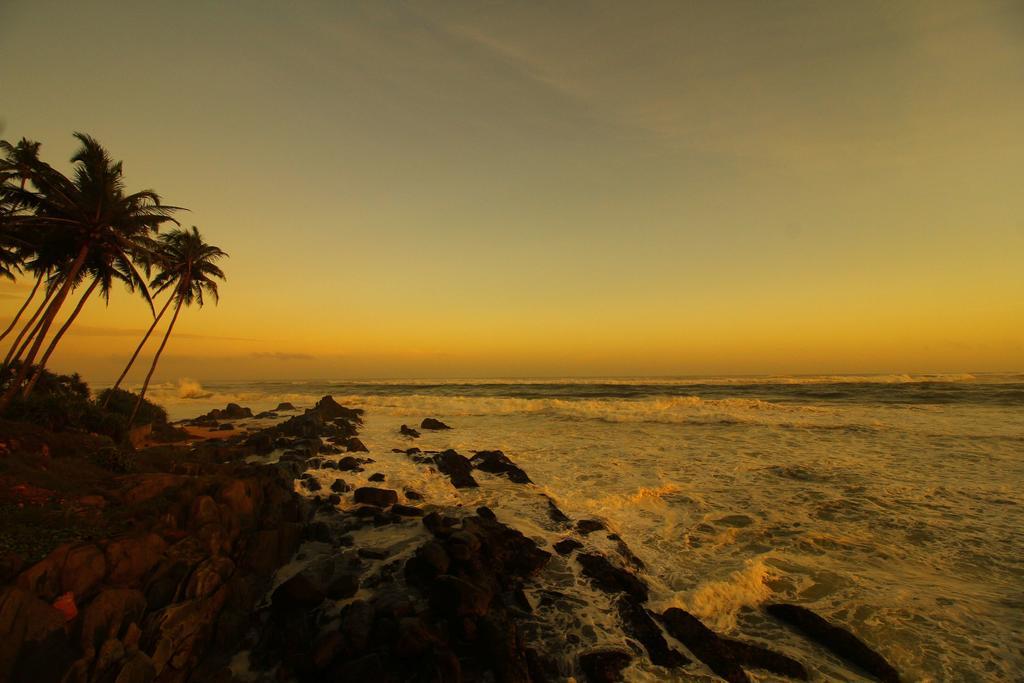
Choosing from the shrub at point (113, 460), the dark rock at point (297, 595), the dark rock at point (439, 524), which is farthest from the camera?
the shrub at point (113, 460)

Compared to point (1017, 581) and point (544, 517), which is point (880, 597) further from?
point (544, 517)

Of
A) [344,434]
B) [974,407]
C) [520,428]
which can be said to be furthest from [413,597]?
[974,407]

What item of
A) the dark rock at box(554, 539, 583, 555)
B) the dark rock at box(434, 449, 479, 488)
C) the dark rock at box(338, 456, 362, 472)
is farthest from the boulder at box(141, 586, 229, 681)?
the dark rock at box(338, 456, 362, 472)

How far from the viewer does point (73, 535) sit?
21.2 ft

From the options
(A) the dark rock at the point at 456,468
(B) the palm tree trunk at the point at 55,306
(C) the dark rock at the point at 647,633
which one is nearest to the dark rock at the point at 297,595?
(C) the dark rock at the point at 647,633

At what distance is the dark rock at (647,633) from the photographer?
6105mm

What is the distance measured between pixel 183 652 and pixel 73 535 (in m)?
2.76

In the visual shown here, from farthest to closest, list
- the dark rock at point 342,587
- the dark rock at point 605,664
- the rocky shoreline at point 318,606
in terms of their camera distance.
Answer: the dark rock at point 342,587
the dark rock at point 605,664
the rocky shoreline at point 318,606

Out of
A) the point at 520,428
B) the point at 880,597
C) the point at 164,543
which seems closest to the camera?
the point at 164,543

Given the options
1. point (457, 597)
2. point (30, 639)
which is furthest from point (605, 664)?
point (30, 639)

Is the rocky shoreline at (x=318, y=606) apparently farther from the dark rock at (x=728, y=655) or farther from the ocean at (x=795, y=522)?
the ocean at (x=795, y=522)

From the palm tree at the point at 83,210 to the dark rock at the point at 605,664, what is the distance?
19.1 m

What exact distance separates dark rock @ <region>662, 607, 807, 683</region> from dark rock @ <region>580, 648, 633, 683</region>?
1.11 meters

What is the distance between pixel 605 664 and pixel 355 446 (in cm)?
1530
